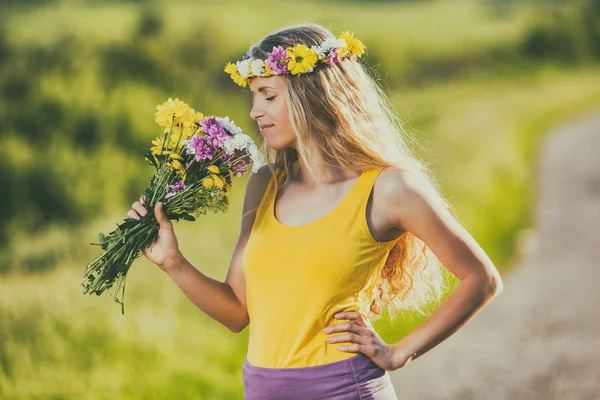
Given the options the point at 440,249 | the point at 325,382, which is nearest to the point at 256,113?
the point at 440,249

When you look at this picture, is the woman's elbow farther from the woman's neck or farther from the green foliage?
the green foliage

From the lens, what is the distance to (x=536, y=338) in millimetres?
7098

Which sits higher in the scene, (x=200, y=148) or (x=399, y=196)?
(x=200, y=148)

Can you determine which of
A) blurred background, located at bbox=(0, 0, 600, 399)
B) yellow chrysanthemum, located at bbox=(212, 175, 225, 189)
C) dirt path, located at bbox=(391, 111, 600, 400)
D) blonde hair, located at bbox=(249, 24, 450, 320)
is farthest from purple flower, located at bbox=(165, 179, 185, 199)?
dirt path, located at bbox=(391, 111, 600, 400)

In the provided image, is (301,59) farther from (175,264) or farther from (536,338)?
(536,338)

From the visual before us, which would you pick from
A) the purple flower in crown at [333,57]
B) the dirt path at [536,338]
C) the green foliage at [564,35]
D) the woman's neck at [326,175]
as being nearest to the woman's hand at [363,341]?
the woman's neck at [326,175]

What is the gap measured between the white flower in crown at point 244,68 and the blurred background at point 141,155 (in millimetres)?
628

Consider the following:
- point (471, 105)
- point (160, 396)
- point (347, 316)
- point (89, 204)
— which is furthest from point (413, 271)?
point (471, 105)

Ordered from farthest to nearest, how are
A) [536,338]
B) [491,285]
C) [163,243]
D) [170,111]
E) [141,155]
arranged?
[141,155] → [536,338] → [170,111] → [163,243] → [491,285]

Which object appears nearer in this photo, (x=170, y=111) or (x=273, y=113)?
(x=273, y=113)

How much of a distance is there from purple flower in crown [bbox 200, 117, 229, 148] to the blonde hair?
19cm

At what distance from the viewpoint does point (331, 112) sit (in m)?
3.03

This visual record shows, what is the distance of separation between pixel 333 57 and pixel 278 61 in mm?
173

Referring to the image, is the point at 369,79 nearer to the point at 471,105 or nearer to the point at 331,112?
the point at 331,112
